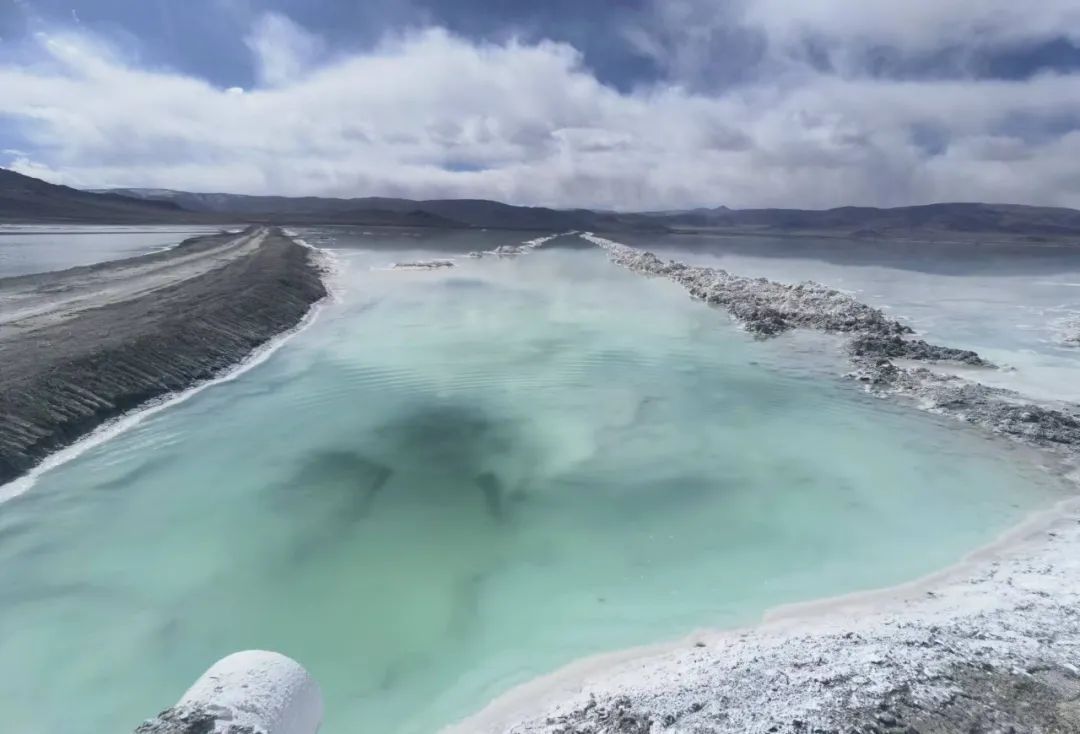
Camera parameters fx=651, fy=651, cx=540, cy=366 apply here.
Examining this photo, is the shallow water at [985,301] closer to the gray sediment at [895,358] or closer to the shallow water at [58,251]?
the gray sediment at [895,358]

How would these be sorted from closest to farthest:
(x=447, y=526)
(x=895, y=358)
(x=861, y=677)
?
(x=861, y=677)
(x=447, y=526)
(x=895, y=358)

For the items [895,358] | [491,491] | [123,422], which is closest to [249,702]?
[491,491]

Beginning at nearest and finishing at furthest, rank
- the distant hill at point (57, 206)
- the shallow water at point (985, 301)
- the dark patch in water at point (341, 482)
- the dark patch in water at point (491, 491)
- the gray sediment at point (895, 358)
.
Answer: the dark patch in water at point (491, 491)
the dark patch in water at point (341, 482)
the gray sediment at point (895, 358)
the shallow water at point (985, 301)
the distant hill at point (57, 206)

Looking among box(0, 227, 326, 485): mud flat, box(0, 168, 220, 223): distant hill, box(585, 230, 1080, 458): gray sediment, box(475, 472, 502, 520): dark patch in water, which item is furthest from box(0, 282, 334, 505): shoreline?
box(0, 168, 220, 223): distant hill

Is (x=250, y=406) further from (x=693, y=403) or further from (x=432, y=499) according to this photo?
(x=693, y=403)

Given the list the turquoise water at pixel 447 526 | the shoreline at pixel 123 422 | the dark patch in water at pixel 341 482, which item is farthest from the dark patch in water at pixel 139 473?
the dark patch in water at pixel 341 482

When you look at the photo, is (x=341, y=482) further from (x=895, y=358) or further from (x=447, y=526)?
(x=895, y=358)
